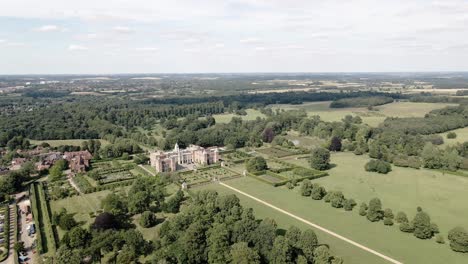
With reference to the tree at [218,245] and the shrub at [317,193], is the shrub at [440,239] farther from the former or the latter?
the tree at [218,245]

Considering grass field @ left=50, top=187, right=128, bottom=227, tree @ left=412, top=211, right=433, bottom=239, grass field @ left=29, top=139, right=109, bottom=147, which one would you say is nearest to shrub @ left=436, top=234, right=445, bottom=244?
tree @ left=412, top=211, right=433, bottom=239

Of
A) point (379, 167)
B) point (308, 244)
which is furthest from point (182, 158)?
point (308, 244)

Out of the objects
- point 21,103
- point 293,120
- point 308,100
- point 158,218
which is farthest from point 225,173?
point 21,103

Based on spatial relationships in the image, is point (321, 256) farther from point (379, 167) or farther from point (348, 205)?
point (379, 167)

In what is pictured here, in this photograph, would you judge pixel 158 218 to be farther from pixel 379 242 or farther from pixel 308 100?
pixel 308 100

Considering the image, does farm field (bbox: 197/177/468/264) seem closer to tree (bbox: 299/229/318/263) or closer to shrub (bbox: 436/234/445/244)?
shrub (bbox: 436/234/445/244)

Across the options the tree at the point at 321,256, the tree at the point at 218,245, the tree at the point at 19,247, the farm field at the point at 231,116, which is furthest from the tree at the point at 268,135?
the tree at the point at 19,247

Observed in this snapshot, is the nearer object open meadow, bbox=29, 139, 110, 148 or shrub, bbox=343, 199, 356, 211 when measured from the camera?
shrub, bbox=343, 199, 356, 211

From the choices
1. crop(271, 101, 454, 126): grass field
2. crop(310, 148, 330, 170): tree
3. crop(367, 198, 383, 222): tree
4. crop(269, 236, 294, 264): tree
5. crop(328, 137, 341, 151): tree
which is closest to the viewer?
crop(269, 236, 294, 264): tree
